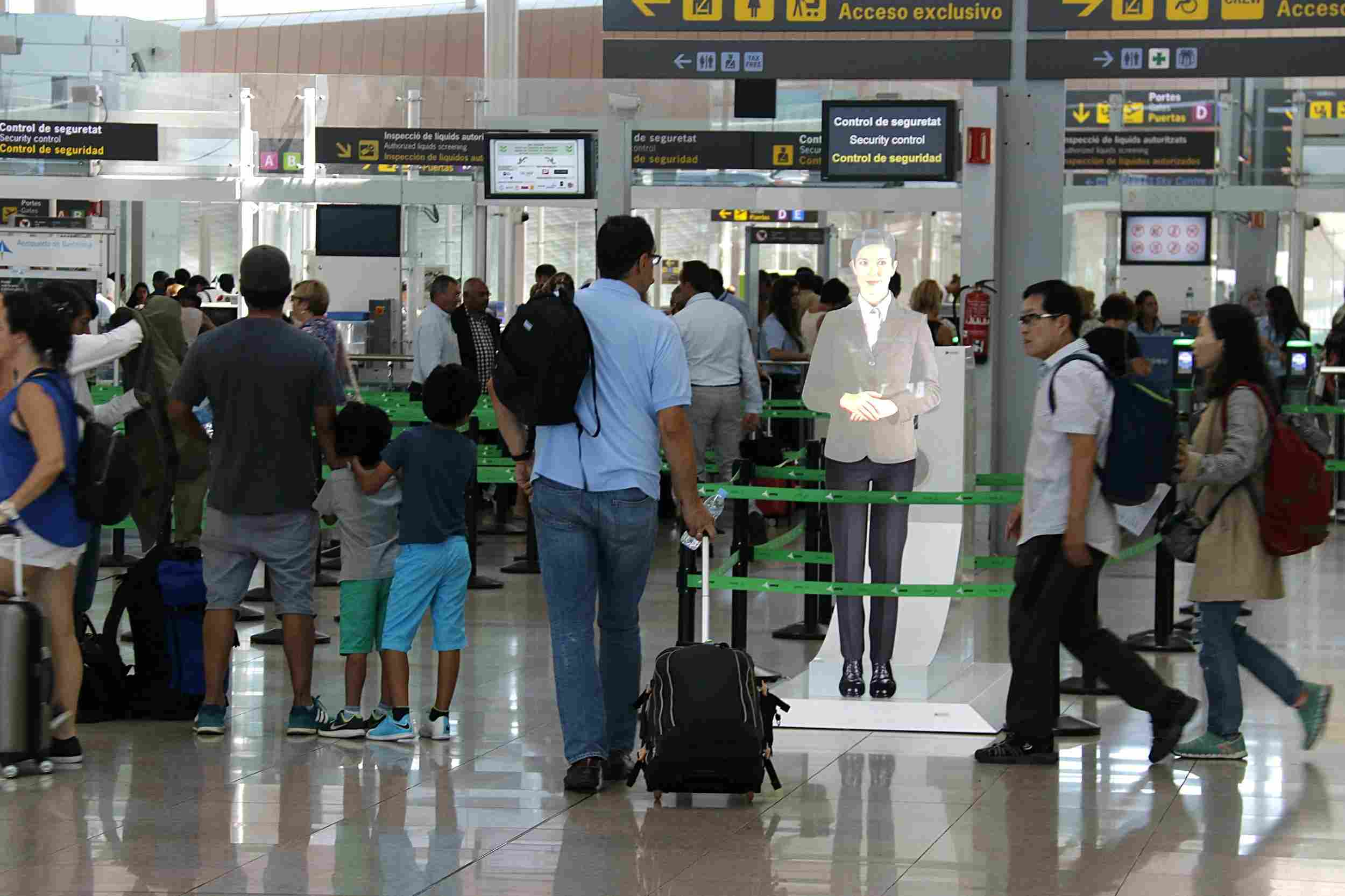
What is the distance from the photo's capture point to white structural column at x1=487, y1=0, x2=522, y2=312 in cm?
2258

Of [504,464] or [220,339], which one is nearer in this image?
[220,339]

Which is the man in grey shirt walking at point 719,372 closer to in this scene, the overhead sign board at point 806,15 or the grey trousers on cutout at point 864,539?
the overhead sign board at point 806,15

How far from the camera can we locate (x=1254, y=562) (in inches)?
251

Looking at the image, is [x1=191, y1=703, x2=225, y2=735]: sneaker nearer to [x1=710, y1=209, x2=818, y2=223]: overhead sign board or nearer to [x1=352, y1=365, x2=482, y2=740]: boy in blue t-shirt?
[x1=352, y1=365, x2=482, y2=740]: boy in blue t-shirt

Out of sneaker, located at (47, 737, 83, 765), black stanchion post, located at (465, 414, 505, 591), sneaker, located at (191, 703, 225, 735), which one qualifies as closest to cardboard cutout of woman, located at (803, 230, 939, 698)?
sneaker, located at (191, 703, 225, 735)

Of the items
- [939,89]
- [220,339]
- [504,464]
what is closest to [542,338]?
[220,339]

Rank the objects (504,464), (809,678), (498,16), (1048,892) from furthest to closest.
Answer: (498,16) → (504,464) → (809,678) → (1048,892)

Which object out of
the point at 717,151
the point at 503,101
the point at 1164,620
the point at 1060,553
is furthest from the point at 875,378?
the point at 503,101

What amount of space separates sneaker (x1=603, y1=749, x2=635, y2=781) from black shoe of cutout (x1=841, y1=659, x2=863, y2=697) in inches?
51.8

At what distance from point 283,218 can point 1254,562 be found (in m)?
16.5

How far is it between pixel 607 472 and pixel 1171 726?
213cm

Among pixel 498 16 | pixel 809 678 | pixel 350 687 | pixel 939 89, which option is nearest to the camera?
pixel 350 687

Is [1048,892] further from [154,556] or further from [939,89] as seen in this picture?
[939,89]

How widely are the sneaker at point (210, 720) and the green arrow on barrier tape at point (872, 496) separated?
199 cm
